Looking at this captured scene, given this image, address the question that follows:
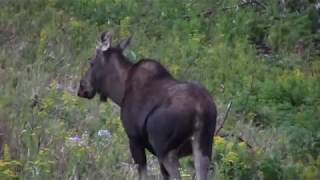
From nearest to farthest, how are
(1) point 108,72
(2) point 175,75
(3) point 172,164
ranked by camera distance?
(3) point 172,164, (1) point 108,72, (2) point 175,75

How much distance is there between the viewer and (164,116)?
9.02 meters

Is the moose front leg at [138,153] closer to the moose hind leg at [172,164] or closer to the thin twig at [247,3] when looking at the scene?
the moose hind leg at [172,164]

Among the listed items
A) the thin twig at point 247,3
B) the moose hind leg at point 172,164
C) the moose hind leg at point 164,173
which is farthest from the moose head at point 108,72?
the thin twig at point 247,3

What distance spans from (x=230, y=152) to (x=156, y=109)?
1.84 meters

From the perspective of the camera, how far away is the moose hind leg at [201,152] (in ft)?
29.7

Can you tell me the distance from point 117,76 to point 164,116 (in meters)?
1.33

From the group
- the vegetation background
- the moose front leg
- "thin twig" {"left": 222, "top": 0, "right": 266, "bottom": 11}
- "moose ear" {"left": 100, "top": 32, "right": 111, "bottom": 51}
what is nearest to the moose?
the moose front leg

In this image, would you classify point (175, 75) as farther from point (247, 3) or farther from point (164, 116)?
point (164, 116)

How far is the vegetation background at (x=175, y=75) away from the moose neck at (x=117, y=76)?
2.22ft

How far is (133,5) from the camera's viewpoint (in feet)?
64.7

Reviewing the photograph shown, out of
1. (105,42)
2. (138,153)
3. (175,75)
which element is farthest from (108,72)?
(175,75)

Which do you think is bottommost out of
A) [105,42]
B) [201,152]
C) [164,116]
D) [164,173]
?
[164,173]

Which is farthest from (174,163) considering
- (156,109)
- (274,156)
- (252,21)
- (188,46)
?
(252,21)

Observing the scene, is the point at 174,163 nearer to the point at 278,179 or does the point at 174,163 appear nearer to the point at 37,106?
the point at 278,179
